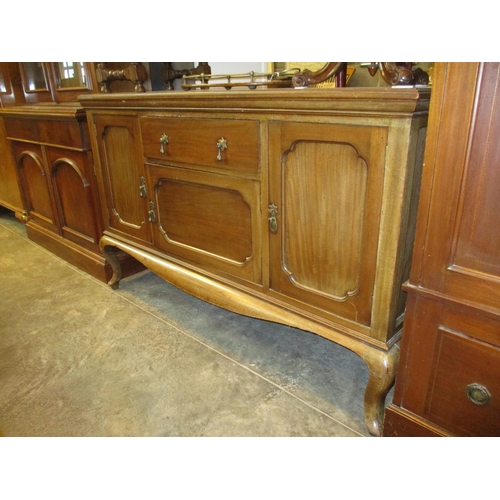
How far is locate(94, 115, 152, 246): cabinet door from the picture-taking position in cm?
158

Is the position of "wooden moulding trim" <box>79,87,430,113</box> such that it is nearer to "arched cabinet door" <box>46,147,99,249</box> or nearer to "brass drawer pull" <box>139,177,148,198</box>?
"brass drawer pull" <box>139,177,148,198</box>

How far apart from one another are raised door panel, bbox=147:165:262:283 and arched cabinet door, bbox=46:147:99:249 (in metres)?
0.58

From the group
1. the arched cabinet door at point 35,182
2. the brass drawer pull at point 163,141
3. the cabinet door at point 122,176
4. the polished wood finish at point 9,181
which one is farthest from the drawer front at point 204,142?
the polished wood finish at point 9,181

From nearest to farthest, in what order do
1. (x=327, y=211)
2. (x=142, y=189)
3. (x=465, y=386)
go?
(x=465, y=386)
(x=327, y=211)
(x=142, y=189)

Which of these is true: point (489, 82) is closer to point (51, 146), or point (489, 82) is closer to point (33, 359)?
point (33, 359)

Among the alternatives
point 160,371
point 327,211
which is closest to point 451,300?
point 327,211

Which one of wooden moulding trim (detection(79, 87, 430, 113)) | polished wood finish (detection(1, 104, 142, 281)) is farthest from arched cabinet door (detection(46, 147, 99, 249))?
wooden moulding trim (detection(79, 87, 430, 113))

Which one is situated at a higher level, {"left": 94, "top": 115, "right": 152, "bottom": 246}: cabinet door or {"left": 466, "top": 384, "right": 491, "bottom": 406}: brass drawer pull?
{"left": 94, "top": 115, "right": 152, "bottom": 246}: cabinet door

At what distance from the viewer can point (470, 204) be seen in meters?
0.81

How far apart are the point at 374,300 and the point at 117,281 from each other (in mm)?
1430

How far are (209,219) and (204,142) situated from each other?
26 cm

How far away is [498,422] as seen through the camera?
2.93 ft

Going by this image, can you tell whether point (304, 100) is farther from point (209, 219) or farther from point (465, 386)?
point (465, 386)
